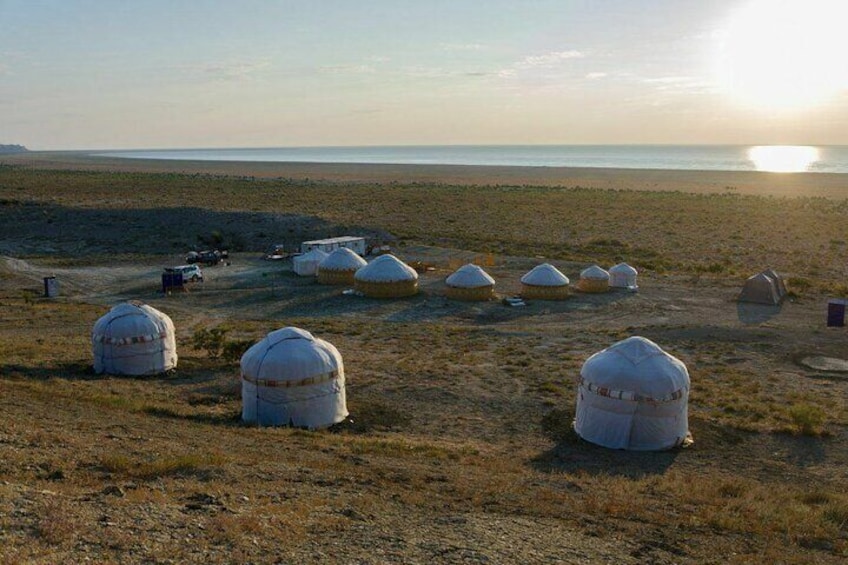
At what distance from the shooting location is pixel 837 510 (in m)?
13.5

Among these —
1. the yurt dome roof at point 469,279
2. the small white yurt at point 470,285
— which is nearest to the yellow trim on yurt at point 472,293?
the small white yurt at point 470,285

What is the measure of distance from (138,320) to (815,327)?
26510mm

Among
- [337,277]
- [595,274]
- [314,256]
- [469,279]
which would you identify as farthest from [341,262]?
[595,274]

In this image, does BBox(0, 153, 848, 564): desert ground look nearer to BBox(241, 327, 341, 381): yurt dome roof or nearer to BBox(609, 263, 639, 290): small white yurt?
BBox(609, 263, 639, 290): small white yurt

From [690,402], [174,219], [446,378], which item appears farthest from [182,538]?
[174,219]

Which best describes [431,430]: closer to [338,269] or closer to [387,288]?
[387,288]

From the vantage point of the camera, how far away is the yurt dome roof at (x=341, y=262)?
132 feet

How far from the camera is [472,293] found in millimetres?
36281

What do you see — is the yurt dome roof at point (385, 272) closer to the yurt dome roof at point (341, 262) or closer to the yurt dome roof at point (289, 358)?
the yurt dome roof at point (341, 262)

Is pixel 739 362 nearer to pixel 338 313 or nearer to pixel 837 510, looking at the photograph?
pixel 837 510

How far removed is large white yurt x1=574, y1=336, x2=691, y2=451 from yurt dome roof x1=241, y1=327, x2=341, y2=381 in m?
6.83

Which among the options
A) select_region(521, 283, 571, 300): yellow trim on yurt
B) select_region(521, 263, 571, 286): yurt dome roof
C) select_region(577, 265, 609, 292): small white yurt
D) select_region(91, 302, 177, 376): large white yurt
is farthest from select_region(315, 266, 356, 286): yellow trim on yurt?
select_region(91, 302, 177, 376): large white yurt

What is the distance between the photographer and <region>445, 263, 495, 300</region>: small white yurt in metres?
36.2

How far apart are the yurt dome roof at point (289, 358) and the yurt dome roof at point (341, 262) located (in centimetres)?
2034
